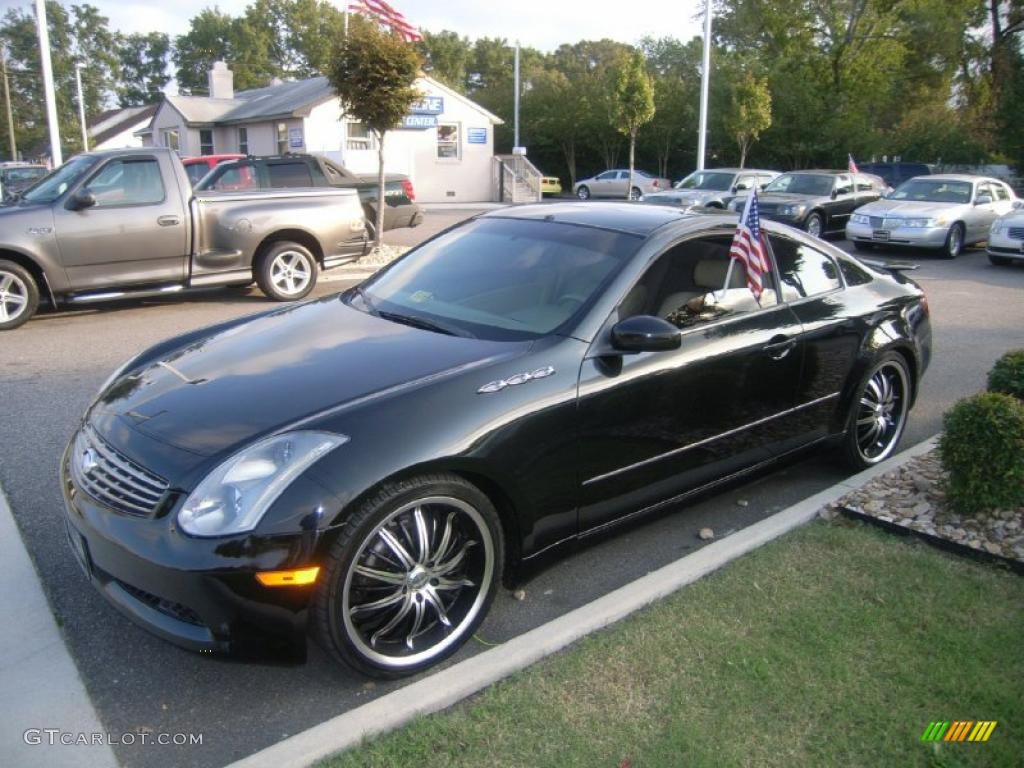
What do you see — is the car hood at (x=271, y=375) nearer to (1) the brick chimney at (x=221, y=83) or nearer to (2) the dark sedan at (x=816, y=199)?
(2) the dark sedan at (x=816, y=199)

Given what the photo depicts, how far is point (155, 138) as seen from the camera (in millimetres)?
39938

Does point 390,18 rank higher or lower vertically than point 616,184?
higher

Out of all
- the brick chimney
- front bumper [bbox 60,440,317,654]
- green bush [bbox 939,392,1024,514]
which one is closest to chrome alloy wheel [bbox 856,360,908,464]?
green bush [bbox 939,392,1024,514]

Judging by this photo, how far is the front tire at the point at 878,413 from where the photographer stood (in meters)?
4.92

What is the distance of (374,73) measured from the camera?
Answer: 13.4 meters

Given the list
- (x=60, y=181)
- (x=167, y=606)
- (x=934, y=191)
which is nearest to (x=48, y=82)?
(x=60, y=181)

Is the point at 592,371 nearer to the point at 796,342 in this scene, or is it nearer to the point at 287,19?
the point at 796,342

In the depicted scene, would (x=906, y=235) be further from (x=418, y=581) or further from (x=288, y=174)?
(x=418, y=581)

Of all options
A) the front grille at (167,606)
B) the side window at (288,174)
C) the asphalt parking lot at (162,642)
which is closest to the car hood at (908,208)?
the asphalt parking lot at (162,642)

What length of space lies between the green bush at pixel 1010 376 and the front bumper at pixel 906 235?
12688mm

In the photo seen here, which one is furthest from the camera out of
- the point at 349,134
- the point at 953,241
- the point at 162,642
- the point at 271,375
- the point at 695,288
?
the point at 349,134

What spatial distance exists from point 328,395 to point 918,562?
261cm

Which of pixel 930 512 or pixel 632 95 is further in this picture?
pixel 632 95

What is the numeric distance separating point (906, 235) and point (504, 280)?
47.8 ft
